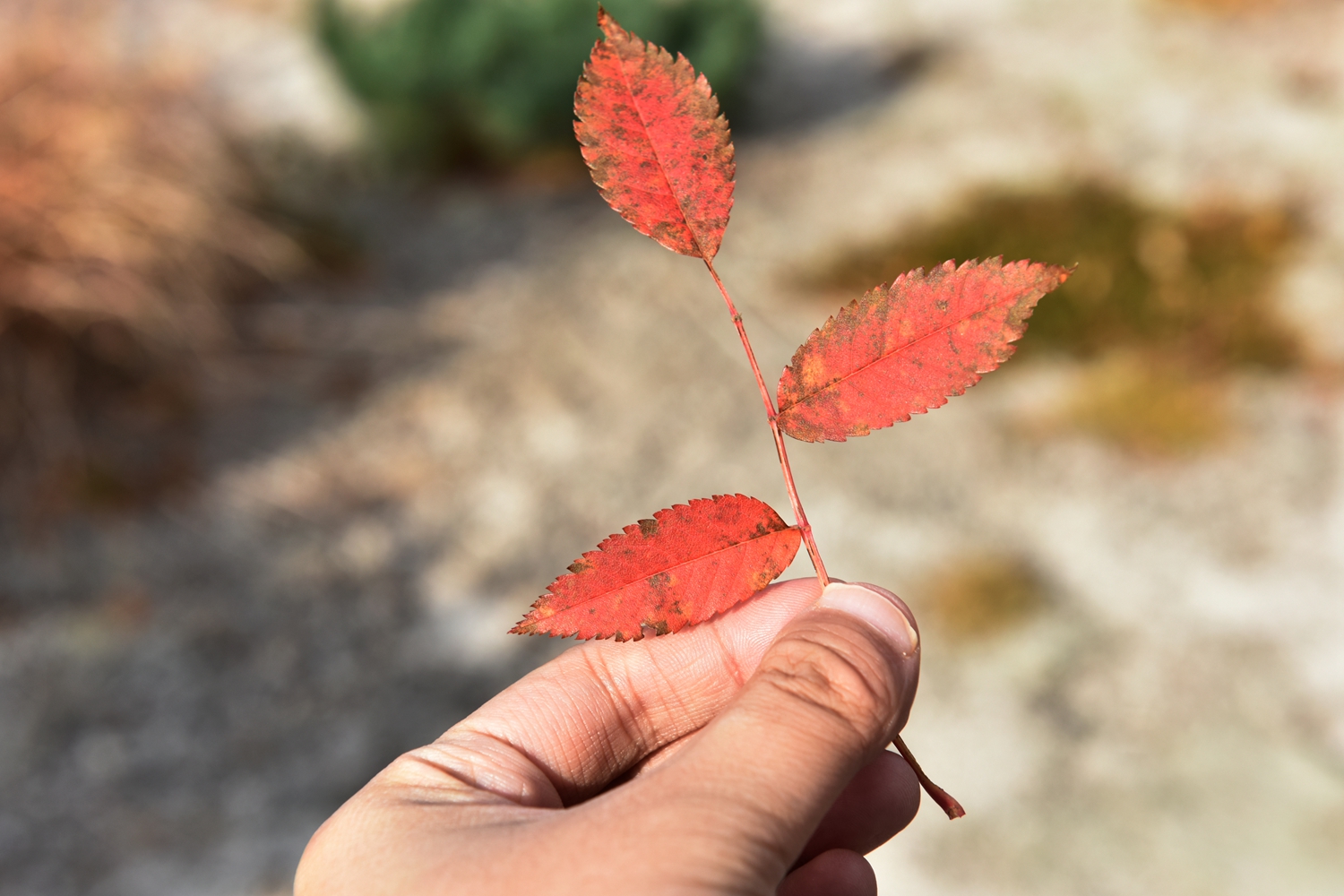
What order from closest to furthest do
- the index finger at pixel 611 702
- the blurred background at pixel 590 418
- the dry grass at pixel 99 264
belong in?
Result: the index finger at pixel 611 702, the blurred background at pixel 590 418, the dry grass at pixel 99 264

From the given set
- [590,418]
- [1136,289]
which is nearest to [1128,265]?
[1136,289]

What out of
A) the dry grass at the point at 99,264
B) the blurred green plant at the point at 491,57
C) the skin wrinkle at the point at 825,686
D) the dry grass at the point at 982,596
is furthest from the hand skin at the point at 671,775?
the blurred green plant at the point at 491,57

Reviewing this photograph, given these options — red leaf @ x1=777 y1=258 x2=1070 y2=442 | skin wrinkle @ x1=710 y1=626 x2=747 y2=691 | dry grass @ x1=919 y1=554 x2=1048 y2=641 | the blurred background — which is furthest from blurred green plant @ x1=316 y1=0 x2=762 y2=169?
red leaf @ x1=777 y1=258 x2=1070 y2=442

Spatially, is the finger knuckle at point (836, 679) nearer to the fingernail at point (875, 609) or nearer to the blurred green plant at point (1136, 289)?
the fingernail at point (875, 609)

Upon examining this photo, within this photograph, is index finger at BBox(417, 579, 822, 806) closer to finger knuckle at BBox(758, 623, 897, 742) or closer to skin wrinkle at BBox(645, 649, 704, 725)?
skin wrinkle at BBox(645, 649, 704, 725)

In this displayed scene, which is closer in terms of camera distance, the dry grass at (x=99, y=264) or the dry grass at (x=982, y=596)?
the dry grass at (x=982, y=596)

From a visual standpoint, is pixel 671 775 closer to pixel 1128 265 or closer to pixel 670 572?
pixel 670 572

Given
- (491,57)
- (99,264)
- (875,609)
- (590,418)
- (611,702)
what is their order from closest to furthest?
(875,609) → (611,702) → (99,264) → (590,418) → (491,57)

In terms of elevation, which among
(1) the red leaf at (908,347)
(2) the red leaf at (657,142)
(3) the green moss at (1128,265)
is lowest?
(1) the red leaf at (908,347)
